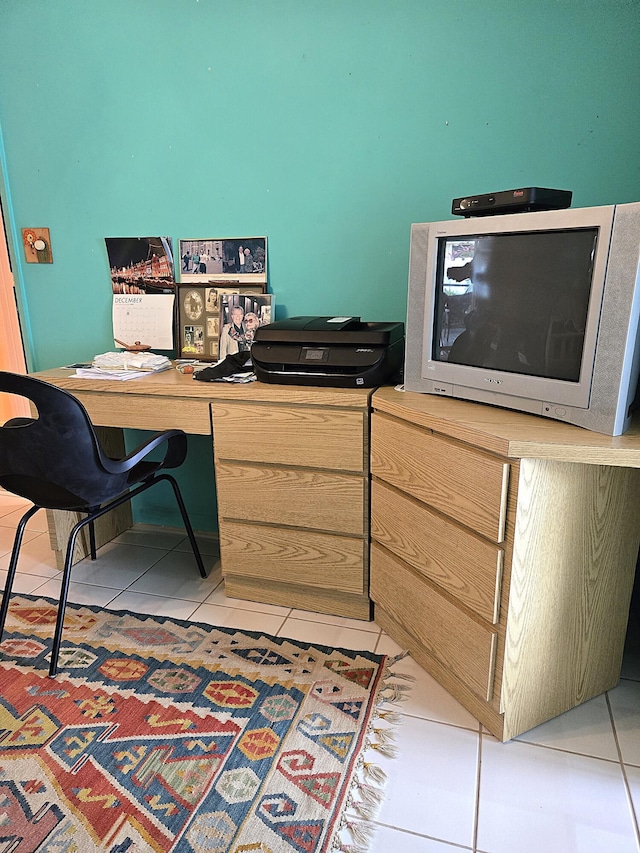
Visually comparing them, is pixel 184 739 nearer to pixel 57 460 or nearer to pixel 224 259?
pixel 57 460

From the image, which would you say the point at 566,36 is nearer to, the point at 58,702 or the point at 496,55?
the point at 496,55

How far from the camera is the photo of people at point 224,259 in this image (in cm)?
232

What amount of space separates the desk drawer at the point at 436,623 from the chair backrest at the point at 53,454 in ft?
2.95

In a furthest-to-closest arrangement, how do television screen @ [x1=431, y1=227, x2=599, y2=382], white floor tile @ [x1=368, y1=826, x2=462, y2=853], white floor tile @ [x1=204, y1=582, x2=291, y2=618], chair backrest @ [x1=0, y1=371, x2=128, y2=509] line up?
white floor tile @ [x1=204, y1=582, x2=291, y2=618]
chair backrest @ [x1=0, y1=371, x2=128, y2=509]
television screen @ [x1=431, y1=227, x2=599, y2=382]
white floor tile @ [x1=368, y1=826, x2=462, y2=853]

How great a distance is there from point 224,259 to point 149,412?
72cm

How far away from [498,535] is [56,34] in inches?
99.0

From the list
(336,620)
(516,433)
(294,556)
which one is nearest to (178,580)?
(294,556)

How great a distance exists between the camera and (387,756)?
145 cm

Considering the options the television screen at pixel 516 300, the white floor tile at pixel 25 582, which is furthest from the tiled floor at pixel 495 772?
the television screen at pixel 516 300

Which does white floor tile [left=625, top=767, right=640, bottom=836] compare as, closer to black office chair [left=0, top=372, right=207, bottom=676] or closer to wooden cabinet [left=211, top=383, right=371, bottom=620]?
wooden cabinet [left=211, top=383, right=371, bottom=620]

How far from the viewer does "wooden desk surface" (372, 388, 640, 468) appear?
1.26m

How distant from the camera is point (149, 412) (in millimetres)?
2059

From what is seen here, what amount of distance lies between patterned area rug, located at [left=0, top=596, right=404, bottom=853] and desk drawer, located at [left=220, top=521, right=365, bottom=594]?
0.72 feet

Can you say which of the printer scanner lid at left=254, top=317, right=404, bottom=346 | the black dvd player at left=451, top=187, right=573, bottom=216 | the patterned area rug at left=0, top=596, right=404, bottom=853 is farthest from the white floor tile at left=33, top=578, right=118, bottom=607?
the black dvd player at left=451, top=187, right=573, bottom=216
